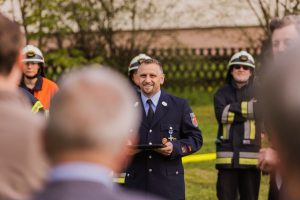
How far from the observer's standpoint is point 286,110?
2297 mm

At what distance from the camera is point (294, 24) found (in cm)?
580

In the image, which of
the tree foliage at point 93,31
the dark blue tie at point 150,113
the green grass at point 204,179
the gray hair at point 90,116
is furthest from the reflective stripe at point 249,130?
the tree foliage at point 93,31

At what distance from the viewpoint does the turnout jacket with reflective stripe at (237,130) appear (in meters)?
9.33

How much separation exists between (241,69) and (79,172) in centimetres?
725

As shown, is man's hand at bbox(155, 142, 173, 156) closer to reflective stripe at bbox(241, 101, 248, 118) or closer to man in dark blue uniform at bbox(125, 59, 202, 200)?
man in dark blue uniform at bbox(125, 59, 202, 200)

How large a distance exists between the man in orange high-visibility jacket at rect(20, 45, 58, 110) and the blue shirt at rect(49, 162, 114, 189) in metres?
6.51

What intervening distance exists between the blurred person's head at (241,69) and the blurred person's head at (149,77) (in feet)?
5.40

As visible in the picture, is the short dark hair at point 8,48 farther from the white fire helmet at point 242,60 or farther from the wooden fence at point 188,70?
the wooden fence at point 188,70

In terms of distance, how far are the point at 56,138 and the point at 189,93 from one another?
73.0 feet

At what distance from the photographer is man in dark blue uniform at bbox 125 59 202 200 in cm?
788

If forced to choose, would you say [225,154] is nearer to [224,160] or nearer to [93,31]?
[224,160]

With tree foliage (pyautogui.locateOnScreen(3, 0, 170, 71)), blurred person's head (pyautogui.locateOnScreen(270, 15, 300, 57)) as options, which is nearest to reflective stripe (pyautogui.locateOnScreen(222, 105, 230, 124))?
blurred person's head (pyautogui.locateOnScreen(270, 15, 300, 57))

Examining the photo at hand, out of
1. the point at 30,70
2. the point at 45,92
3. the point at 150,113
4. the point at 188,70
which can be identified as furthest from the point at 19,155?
the point at 188,70

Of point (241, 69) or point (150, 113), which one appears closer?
point (150, 113)
